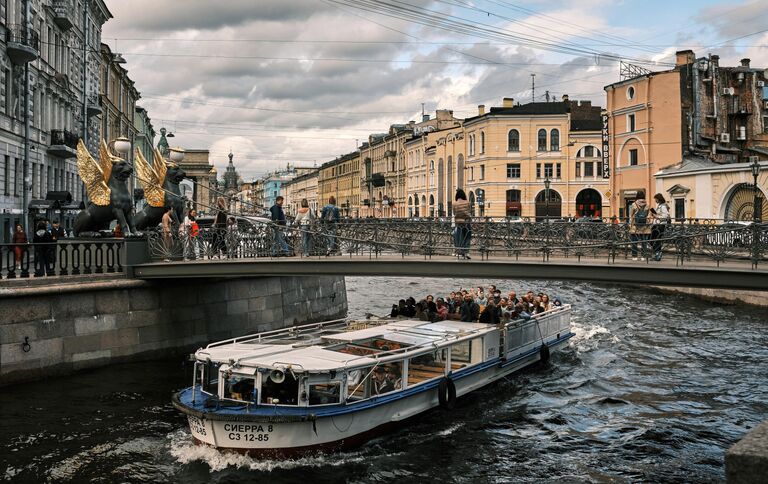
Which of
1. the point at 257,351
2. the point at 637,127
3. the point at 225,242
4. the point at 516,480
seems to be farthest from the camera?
the point at 637,127

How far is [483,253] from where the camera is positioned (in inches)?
662

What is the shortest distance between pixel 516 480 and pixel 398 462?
2163mm

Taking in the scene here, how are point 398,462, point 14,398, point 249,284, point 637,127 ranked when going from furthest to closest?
1. point 637,127
2. point 249,284
3. point 14,398
4. point 398,462

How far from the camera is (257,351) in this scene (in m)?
14.6

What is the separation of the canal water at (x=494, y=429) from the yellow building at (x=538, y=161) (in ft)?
137

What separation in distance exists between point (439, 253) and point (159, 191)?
9135 mm

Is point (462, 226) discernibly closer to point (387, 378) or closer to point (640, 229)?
point (640, 229)

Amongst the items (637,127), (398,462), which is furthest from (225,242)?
(637,127)

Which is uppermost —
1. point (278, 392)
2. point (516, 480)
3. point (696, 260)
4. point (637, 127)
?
point (637, 127)

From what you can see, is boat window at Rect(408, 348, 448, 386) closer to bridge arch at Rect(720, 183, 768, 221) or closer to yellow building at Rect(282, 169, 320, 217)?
bridge arch at Rect(720, 183, 768, 221)

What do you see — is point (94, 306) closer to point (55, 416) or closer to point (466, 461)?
point (55, 416)

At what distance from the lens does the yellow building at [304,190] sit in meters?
143

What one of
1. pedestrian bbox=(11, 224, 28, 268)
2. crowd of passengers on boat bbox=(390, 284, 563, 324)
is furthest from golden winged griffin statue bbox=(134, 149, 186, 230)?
crowd of passengers on boat bbox=(390, 284, 563, 324)

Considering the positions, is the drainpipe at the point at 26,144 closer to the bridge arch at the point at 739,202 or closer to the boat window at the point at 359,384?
the boat window at the point at 359,384
